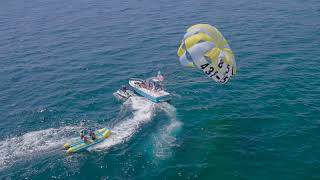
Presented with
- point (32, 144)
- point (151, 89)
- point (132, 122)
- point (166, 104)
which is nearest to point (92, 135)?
point (132, 122)

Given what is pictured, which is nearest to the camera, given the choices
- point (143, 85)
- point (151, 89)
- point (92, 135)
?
point (92, 135)

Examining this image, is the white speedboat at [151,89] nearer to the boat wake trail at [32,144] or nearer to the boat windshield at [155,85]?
the boat windshield at [155,85]

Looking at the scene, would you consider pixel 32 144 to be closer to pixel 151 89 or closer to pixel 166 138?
pixel 166 138

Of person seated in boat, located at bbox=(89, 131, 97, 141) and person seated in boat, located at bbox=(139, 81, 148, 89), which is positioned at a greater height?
person seated in boat, located at bbox=(139, 81, 148, 89)

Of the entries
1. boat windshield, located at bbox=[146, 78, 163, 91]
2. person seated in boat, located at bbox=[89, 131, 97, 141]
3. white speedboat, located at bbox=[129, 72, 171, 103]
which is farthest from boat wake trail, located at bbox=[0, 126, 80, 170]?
boat windshield, located at bbox=[146, 78, 163, 91]

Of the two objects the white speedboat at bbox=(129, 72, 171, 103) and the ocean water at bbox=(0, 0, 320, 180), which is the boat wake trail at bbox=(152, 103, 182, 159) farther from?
the white speedboat at bbox=(129, 72, 171, 103)

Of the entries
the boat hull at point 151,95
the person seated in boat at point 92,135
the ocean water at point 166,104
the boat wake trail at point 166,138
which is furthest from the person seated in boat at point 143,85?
the person seated in boat at point 92,135
